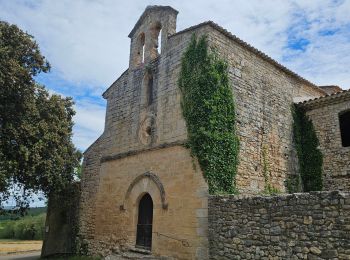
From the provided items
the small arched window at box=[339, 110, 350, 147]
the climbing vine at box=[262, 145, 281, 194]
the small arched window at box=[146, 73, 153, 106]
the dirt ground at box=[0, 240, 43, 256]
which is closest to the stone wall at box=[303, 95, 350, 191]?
the small arched window at box=[339, 110, 350, 147]

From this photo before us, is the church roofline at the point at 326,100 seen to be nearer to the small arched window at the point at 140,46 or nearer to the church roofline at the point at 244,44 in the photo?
the church roofline at the point at 244,44

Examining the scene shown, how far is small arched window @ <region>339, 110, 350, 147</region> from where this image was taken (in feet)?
40.4

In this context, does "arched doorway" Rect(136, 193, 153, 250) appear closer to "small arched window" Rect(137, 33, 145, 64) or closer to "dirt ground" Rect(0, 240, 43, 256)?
"small arched window" Rect(137, 33, 145, 64)

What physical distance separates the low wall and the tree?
23.3 ft

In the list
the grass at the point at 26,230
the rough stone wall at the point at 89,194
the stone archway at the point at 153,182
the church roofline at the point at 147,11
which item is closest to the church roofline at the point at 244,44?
the church roofline at the point at 147,11

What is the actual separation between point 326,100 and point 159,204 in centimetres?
732

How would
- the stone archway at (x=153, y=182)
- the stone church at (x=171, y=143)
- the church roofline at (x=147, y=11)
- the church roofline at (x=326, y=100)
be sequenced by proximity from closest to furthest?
the stone church at (x=171, y=143) → the stone archway at (x=153, y=182) → the church roofline at (x=326, y=100) → the church roofline at (x=147, y=11)

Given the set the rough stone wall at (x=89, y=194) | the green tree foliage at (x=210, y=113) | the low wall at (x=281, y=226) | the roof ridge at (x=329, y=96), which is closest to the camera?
the low wall at (x=281, y=226)

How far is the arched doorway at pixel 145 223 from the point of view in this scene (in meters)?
10.7

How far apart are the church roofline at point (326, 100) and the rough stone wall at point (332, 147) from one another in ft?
0.30

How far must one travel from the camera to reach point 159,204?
33.4 ft

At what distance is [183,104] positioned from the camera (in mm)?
10258

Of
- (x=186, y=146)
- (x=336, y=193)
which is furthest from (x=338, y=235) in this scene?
(x=186, y=146)

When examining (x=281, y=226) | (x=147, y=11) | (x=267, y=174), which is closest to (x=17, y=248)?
(x=147, y=11)
